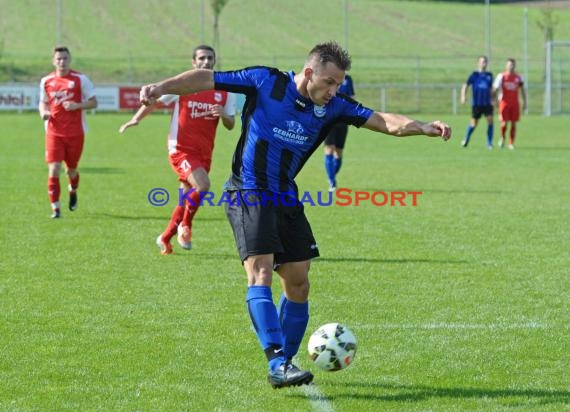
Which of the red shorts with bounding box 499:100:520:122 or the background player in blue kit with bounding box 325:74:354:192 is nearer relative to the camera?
the background player in blue kit with bounding box 325:74:354:192

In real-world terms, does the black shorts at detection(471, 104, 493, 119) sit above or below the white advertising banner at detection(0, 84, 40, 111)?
below

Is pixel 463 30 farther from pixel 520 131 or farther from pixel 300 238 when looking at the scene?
pixel 300 238

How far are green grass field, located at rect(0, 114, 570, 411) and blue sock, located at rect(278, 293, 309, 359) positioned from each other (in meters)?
0.23

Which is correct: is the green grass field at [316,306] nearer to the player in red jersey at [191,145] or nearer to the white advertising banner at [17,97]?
the player in red jersey at [191,145]

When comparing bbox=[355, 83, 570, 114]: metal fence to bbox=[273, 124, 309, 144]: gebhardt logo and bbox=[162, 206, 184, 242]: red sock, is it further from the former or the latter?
bbox=[273, 124, 309, 144]: gebhardt logo

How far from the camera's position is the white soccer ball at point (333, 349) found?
5543 millimetres

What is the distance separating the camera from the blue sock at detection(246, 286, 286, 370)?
546 cm

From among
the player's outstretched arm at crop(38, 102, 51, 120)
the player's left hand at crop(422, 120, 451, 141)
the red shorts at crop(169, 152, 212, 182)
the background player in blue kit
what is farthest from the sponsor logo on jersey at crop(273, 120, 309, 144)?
the background player in blue kit

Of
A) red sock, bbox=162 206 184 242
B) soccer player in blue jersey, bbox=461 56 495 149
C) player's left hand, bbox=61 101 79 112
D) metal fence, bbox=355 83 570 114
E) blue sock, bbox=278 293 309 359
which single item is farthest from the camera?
metal fence, bbox=355 83 570 114

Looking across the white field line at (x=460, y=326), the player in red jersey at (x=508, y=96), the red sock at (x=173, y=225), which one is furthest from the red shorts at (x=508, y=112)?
the white field line at (x=460, y=326)

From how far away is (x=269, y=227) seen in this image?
18.3 feet

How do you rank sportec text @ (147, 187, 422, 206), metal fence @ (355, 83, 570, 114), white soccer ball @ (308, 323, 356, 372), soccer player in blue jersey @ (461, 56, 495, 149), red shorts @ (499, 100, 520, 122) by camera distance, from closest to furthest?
1. white soccer ball @ (308, 323, 356, 372)
2. sportec text @ (147, 187, 422, 206)
3. soccer player in blue jersey @ (461, 56, 495, 149)
4. red shorts @ (499, 100, 520, 122)
5. metal fence @ (355, 83, 570, 114)

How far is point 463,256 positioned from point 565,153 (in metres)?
14.1

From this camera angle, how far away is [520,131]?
103 feet
